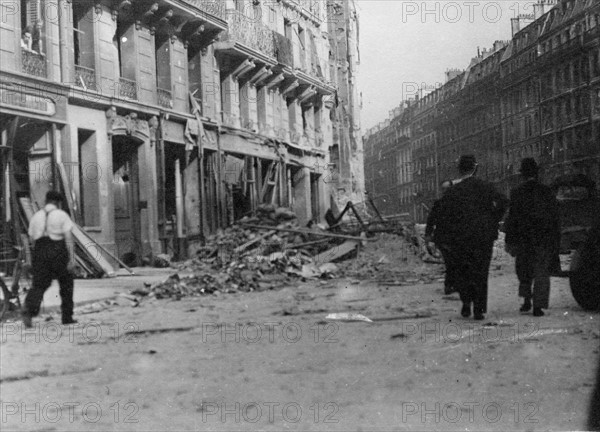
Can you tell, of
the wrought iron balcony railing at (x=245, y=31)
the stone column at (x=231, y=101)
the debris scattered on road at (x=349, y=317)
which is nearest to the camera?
the debris scattered on road at (x=349, y=317)

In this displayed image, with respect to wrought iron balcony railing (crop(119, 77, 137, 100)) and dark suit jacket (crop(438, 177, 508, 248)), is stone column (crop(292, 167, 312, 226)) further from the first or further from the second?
dark suit jacket (crop(438, 177, 508, 248))

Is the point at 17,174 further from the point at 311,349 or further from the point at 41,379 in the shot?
the point at 311,349

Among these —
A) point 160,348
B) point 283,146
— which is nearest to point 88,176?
point 160,348

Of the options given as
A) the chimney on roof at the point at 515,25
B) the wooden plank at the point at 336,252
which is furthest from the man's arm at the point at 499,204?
the wooden plank at the point at 336,252

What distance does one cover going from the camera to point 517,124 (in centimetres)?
367

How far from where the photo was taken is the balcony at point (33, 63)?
278 cm

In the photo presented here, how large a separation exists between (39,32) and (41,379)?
1.92 metres

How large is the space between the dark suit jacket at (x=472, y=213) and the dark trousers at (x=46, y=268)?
74.9 inches

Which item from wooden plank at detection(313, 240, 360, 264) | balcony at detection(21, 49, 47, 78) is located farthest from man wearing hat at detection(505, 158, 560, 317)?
wooden plank at detection(313, 240, 360, 264)

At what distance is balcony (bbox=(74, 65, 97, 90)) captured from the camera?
322cm

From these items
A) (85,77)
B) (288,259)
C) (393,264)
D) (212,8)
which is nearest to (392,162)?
(85,77)

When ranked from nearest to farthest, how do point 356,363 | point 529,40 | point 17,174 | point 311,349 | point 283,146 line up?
point 17,174, point 529,40, point 356,363, point 311,349, point 283,146

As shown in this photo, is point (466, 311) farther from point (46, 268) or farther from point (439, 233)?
point (46, 268)

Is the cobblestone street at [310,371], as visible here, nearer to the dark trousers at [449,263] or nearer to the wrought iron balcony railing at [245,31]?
the dark trousers at [449,263]
